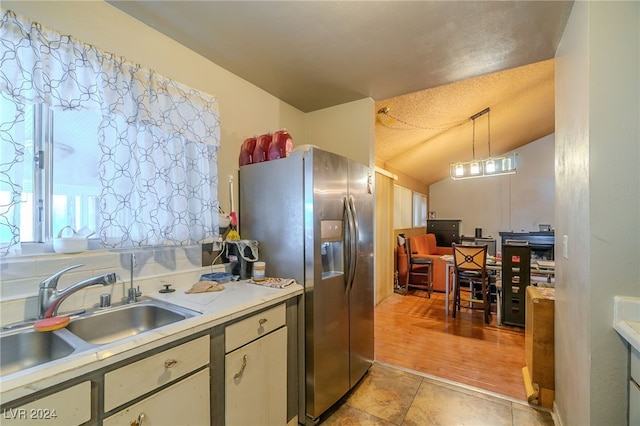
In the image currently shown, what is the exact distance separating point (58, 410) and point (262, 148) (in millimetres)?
1666

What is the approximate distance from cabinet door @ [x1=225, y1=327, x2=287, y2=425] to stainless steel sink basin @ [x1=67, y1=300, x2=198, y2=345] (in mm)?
361

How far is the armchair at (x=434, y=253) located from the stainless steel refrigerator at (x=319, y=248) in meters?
3.26

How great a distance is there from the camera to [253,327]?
1411 millimetres

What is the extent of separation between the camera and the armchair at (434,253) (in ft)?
16.3

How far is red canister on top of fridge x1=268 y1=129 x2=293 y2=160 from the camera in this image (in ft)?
6.38

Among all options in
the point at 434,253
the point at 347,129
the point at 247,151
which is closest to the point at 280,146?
the point at 247,151

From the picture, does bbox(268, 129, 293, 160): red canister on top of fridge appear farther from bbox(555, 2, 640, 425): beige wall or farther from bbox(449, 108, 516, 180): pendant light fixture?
bbox(449, 108, 516, 180): pendant light fixture

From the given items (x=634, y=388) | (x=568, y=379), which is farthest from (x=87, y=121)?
(x=568, y=379)

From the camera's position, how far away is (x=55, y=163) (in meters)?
1.30

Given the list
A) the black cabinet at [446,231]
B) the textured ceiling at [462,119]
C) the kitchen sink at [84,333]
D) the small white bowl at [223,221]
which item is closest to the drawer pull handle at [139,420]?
the kitchen sink at [84,333]

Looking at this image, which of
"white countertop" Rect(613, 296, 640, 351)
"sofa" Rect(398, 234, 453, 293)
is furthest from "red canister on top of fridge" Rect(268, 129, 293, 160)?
"sofa" Rect(398, 234, 453, 293)

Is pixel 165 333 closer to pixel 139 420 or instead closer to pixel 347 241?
pixel 139 420

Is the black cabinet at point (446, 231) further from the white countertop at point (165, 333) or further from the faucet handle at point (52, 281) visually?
the faucet handle at point (52, 281)

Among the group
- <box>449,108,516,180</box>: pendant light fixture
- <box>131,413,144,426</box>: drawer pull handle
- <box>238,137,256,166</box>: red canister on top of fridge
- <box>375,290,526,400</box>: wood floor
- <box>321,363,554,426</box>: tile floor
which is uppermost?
<box>449,108,516,180</box>: pendant light fixture
